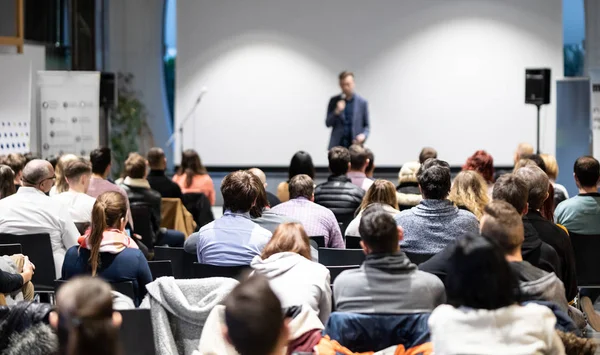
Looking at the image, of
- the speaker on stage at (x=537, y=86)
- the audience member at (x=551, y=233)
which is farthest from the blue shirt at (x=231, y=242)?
the speaker on stage at (x=537, y=86)

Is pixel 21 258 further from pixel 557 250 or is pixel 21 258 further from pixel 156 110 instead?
pixel 156 110

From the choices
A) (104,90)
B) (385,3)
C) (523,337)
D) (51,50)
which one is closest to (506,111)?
(385,3)

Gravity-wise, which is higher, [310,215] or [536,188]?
[536,188]

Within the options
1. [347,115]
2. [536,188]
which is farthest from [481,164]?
[347,115]

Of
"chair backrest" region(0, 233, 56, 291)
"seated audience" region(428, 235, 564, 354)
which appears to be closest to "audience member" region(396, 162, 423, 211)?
"chair backrest" region(0, 233, 56, 291)

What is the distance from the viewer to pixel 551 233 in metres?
4.45

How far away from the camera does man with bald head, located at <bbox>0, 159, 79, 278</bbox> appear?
5555 mm

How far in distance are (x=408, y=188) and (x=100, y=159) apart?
2.35 metres

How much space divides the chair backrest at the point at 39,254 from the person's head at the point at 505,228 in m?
2.83

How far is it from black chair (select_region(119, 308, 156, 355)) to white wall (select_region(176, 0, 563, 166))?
9479mm

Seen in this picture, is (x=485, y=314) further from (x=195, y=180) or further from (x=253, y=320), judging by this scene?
(x=195, y=180)

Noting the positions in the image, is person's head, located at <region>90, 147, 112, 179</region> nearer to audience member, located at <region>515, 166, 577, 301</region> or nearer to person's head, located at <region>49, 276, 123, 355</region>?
audience member, located at <region>515, 166, 577, 301</region>

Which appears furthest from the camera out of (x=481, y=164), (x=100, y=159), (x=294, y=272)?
(x=100, y=159)

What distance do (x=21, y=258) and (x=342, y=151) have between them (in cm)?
308
